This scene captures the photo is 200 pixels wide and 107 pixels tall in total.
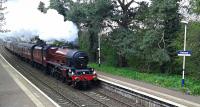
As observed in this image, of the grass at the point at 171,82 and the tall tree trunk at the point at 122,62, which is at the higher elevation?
the tall tree trunk at the point at 122,62

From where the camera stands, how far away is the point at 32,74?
31578mm

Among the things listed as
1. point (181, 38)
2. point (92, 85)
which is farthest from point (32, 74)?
point (181, 38)

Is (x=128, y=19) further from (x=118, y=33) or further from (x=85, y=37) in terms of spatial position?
(x=85, y=37)

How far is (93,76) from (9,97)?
6.27 meters

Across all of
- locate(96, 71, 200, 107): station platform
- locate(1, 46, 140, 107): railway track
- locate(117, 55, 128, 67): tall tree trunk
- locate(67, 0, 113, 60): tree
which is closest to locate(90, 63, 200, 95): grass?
locate(96, 71, 200, 107): station platform

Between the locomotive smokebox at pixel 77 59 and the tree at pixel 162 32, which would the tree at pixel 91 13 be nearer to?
the tree at pixel 162 32

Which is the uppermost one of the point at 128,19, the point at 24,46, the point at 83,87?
the point at 128,19

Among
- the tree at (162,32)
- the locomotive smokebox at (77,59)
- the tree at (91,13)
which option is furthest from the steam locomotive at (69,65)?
the tree at (162,32)

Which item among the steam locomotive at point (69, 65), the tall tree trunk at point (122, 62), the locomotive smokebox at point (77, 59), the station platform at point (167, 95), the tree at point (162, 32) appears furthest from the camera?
the tall tree trunk at point (122, 62)

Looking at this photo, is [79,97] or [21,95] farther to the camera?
[79,97]

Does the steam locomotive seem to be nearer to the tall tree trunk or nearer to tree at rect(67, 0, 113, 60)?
tree at rect(67, 0, 113, 60)

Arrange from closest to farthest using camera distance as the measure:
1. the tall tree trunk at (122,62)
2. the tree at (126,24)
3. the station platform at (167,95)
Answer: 1. the station platform at (167,95)
2. the tree at (126,24)
3. the tall tree trunk at (122,62)

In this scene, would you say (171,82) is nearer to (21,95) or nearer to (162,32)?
(162,32)

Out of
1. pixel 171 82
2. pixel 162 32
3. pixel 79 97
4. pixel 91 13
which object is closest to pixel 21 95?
pixel 79 97
